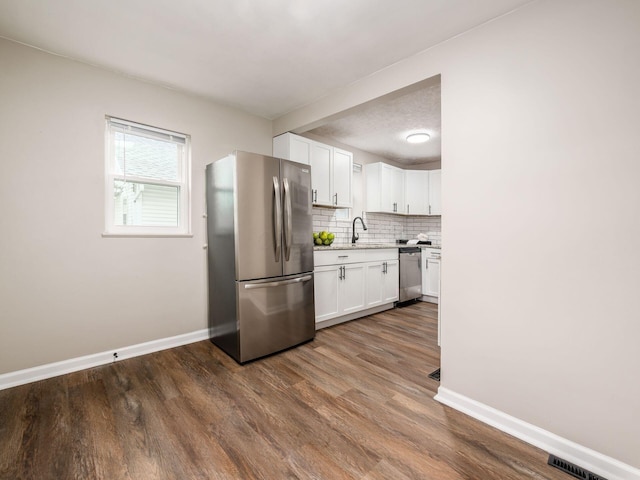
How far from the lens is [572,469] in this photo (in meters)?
1.38

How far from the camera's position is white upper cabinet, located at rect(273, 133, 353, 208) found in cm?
348

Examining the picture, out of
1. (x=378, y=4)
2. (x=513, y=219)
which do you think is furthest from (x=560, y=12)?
(x=513, y=219)

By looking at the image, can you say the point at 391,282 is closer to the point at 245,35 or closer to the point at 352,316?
the point at 352,316

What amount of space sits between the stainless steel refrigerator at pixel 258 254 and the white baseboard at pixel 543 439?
57.2 inches

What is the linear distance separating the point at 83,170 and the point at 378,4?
8.32ft

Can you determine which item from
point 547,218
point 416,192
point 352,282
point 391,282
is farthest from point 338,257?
point 416,192

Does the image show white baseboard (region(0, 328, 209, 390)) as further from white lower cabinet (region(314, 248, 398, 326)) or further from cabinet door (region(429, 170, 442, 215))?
cabinet door (region(429, 170, 442, 215))

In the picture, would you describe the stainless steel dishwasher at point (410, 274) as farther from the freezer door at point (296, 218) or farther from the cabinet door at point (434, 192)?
the freezer door at point (296, 218)

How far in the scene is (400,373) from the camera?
2330 mm

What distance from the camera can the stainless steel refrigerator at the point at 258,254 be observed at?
8.25 feet

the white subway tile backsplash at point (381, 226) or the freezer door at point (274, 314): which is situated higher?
the white subway tile backsplash at point (381, 226)

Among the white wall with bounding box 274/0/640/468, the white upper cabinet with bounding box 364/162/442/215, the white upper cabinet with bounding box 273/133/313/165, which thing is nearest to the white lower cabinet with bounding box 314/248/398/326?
the white upper cabinet with bounding box 364/162/442/215

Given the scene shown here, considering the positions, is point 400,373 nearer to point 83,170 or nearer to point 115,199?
point 115,199

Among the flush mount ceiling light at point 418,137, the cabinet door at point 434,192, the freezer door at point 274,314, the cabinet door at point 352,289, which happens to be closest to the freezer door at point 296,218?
the freezer door at point 274,314
